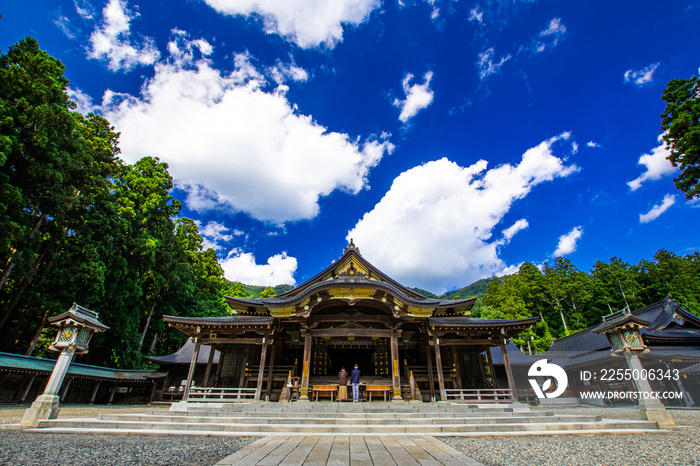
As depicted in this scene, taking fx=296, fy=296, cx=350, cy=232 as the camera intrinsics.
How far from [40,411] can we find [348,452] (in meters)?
8.97

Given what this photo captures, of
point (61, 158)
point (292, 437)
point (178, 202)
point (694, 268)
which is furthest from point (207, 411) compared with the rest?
point (694, 268)

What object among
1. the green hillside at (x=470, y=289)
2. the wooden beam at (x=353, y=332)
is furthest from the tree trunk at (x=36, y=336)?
the green hillside at (x=470, y=289)

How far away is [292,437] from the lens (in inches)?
255

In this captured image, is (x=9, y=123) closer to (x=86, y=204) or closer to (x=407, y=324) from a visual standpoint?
(x=86, y=204)

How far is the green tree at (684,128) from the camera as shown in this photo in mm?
12164

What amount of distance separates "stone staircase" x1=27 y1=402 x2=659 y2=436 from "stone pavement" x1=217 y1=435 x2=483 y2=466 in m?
1.05

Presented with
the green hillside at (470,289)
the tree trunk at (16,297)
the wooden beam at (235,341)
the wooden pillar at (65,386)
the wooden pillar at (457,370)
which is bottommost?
the wooden pillar at (65,386)

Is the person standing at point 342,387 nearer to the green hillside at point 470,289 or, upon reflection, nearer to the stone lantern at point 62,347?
the stone lantern at point 62,347

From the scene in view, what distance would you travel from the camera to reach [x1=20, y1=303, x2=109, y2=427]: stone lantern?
26.2 ft

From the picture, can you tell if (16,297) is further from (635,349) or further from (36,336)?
(635,349)

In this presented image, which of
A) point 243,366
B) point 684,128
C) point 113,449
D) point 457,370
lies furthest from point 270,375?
point 684,128

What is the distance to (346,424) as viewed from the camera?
25.8ft

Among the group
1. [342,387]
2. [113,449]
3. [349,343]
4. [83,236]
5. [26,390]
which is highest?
[83,236]

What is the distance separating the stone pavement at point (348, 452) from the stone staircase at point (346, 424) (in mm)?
1048
